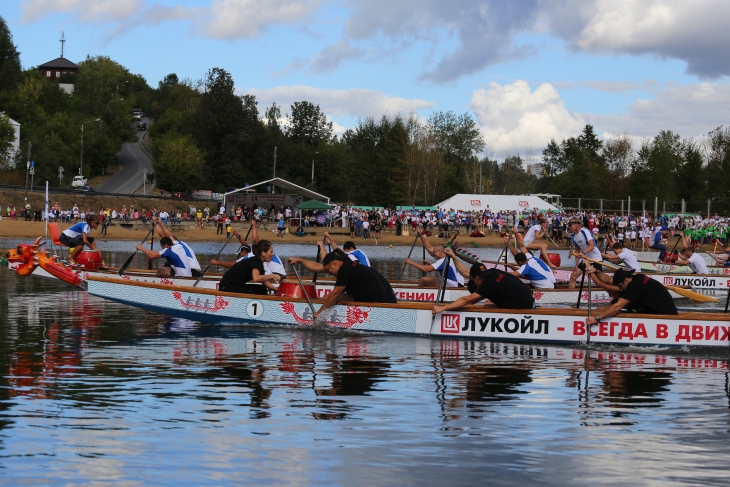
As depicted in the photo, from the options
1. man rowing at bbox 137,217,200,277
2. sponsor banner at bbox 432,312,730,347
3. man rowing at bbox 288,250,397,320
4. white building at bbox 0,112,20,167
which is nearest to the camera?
sponsor banner at bbox 432,312,730,347

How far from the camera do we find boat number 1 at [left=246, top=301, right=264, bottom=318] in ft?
53.1

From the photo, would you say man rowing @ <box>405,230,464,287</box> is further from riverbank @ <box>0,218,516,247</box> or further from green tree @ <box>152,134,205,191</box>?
green tree @ <box>152,134,205,191</box>

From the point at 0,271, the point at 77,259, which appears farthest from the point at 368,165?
the point at 77,259

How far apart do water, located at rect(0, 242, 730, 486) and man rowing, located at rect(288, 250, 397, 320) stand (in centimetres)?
68

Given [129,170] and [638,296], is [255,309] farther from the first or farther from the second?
[129,170]

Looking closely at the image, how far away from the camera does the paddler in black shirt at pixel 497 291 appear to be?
14031 mm

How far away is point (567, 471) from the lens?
7832 millimetres

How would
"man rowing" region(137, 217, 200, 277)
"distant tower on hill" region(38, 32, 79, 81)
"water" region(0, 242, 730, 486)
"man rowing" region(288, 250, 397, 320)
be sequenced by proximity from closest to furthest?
"water" region(0, 242, 730, 486) < "man rowing" region(288, 250, 397, 320) < "man rowing" region(137, 217, 200, 277) < "distant tower on hill" region(38, 32, 79, 81)

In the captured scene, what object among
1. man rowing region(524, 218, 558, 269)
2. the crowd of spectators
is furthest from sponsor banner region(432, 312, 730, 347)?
the crowd of spectators

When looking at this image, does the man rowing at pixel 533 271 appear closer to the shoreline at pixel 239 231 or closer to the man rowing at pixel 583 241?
the man rowing at pixel 583 241

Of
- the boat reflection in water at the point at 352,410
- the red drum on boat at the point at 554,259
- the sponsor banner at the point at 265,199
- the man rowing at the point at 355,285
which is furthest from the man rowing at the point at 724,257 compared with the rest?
the sponsor banner at the point at 265,199

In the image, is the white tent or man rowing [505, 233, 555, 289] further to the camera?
the white tent

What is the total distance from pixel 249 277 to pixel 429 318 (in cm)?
369

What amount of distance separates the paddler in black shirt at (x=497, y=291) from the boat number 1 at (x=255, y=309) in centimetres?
339
